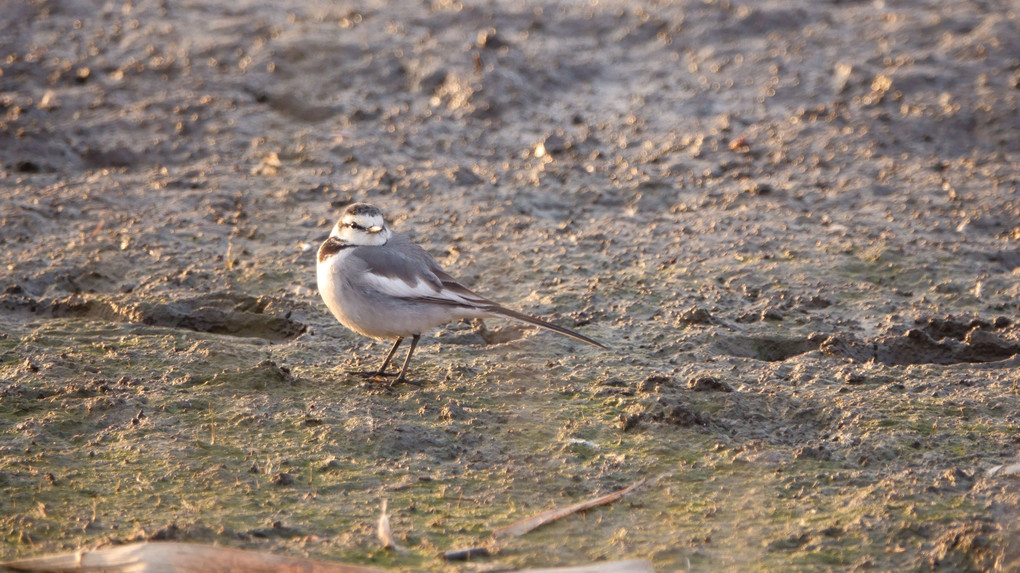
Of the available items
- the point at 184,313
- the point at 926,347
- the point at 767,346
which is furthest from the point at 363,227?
the point at 926,347

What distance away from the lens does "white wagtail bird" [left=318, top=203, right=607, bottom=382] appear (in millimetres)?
6285

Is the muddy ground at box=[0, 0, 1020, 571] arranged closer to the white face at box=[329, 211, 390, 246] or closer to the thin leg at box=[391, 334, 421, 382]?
the thin leg at box=[391, 334, 421, 382]

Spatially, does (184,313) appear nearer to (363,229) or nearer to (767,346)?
(363,229)

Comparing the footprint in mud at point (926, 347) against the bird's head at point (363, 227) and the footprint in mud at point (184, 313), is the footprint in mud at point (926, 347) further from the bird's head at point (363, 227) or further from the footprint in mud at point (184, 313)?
the footprint in mud at point (184, 313)

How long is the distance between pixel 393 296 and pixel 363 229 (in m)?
0.57

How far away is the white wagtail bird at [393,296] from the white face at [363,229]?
5 centimetres

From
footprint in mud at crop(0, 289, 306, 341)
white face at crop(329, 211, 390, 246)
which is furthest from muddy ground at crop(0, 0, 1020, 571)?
white face at crop(329, 211, 390, 246)

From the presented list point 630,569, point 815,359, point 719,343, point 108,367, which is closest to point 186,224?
point 108,367

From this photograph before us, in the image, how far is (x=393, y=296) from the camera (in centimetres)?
628

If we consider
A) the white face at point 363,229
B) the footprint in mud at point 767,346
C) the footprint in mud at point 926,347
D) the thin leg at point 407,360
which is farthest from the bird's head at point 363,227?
the footprint in mud at point 926,347

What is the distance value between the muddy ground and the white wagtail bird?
1.01 feet

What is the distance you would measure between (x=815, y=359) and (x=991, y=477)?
1476mm

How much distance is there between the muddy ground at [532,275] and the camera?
4.99 m

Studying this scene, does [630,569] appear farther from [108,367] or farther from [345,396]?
[108,367]
